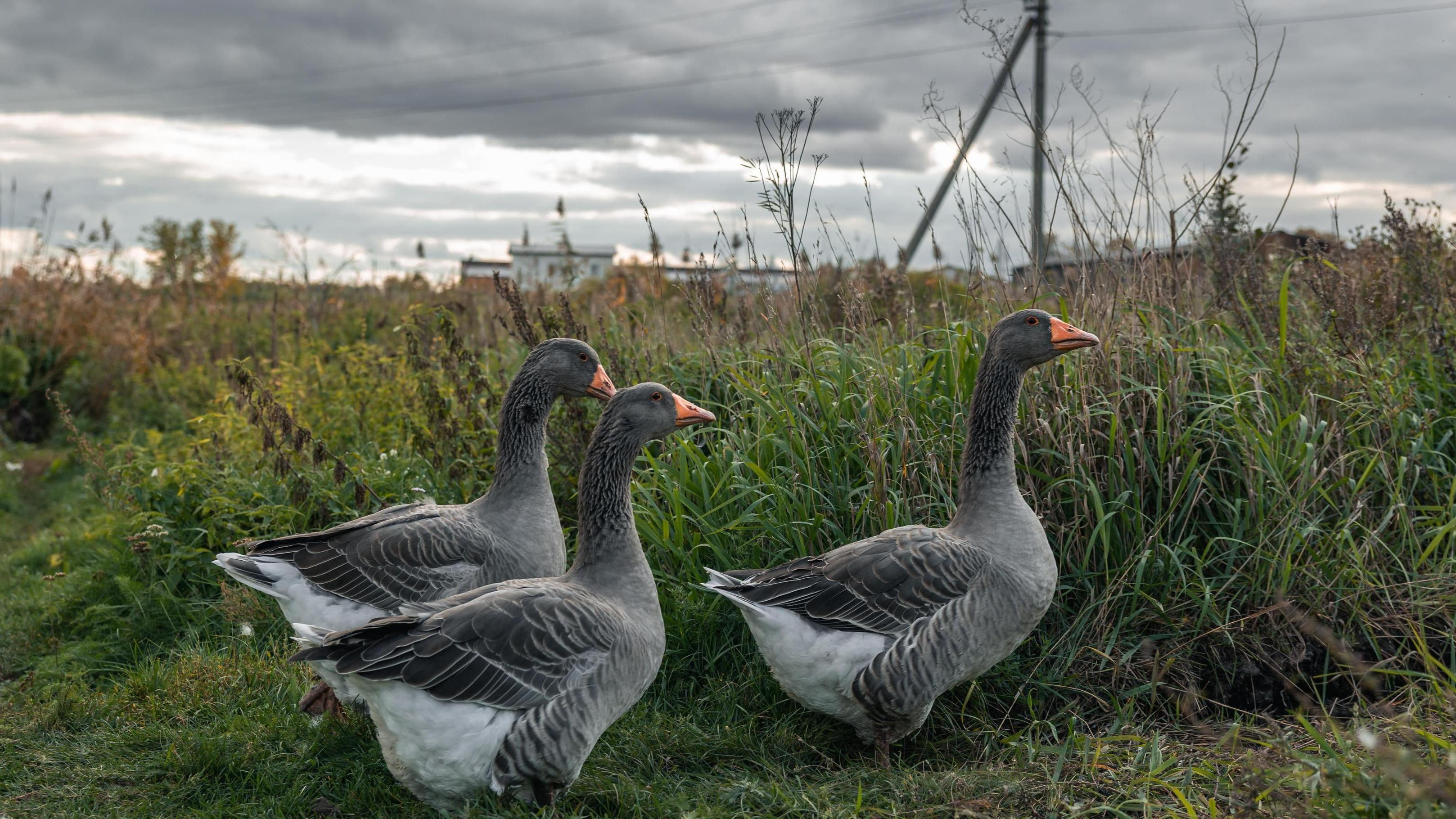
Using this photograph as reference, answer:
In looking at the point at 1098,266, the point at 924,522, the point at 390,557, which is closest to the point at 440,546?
the point at 390,557

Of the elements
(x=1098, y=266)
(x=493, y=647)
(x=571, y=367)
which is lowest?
(x=493, y=647)

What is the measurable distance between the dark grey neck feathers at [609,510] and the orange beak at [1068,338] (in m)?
1.93

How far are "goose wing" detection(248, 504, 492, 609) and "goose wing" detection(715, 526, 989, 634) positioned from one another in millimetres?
1358

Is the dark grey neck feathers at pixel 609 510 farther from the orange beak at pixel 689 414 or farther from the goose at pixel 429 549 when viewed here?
the goose at pixel 429 549

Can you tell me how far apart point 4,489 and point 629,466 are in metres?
8.58

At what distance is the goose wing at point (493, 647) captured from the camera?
365 centimetres

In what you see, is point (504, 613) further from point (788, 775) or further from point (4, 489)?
point (4, 489)

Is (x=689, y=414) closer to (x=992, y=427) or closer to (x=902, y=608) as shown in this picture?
(x=902, y=608)

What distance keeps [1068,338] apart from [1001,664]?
62.4 inches

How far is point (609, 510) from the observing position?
169 inches

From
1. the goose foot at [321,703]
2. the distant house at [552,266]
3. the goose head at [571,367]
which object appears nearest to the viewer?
the goose foot at [321,703]

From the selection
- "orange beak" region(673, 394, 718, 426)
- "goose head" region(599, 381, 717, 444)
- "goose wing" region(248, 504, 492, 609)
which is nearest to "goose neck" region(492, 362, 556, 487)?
"goose wing" region(248, 504, 492, 609)

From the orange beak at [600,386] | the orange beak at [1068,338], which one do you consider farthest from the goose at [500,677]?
the orange beak at [1068,338]

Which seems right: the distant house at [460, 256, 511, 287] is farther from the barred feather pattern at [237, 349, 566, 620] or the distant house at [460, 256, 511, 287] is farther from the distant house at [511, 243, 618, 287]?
the barred feather pattern at [237, 349, 566, 620]
